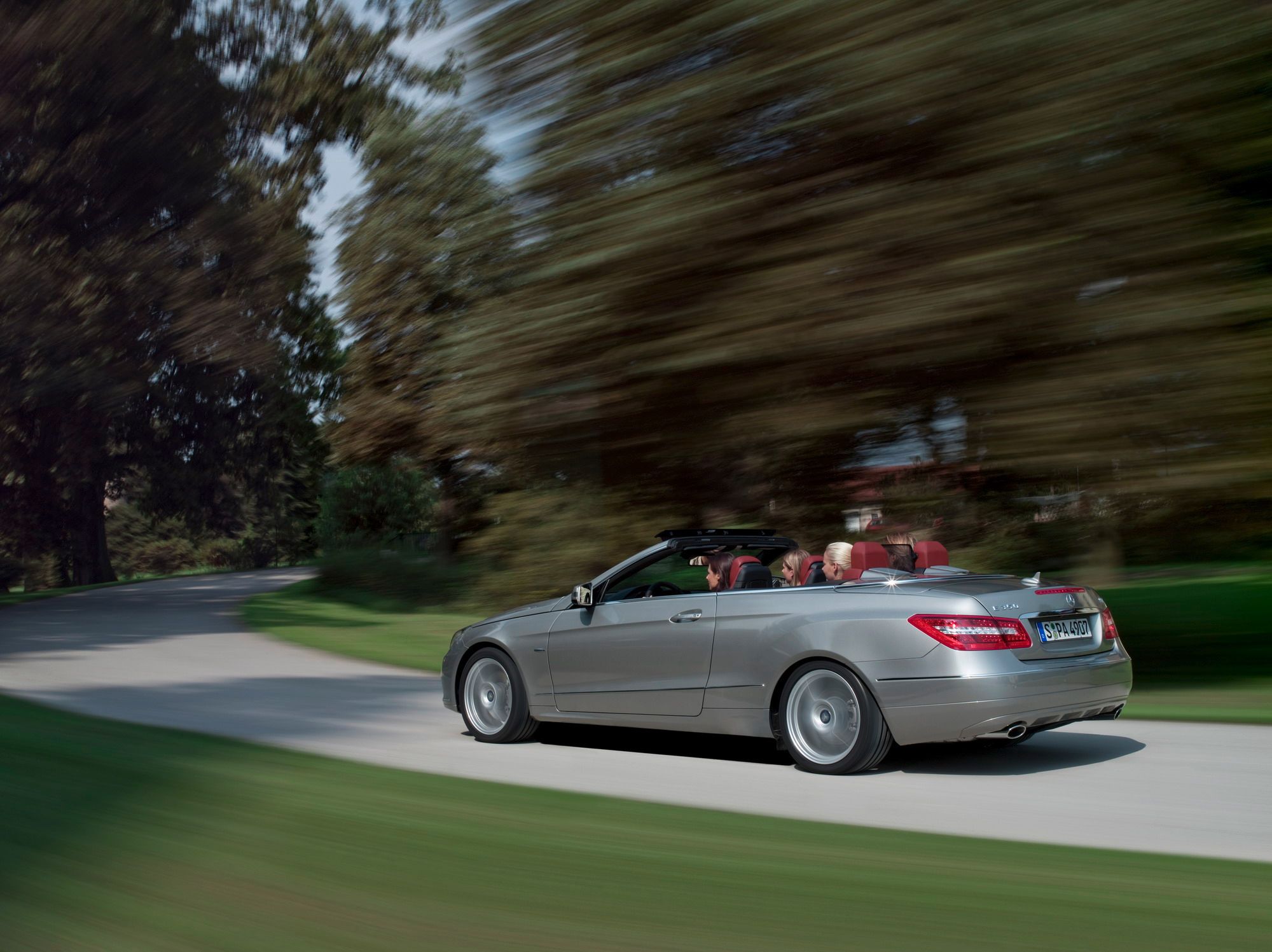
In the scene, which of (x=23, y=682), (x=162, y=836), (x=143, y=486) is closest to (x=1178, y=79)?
(x=162, y=836)

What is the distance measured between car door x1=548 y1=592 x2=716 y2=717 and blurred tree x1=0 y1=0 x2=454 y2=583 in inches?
472

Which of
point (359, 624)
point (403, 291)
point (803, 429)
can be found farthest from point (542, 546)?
point (803, 429)

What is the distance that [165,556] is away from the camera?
3184 inches

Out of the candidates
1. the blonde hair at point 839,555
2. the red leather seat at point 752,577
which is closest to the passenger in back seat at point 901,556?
the blonde hair at point 839,555

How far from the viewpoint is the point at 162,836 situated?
5637 millimetres

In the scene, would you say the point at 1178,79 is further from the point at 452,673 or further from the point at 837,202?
the point at 452,673

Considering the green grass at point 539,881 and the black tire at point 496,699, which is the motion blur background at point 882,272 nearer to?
the black tire at point 496,699

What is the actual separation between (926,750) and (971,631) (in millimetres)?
1710

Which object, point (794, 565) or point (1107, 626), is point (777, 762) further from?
point (1107, 626)

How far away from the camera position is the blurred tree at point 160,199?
25.0 m

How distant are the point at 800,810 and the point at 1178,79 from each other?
20.4 feet

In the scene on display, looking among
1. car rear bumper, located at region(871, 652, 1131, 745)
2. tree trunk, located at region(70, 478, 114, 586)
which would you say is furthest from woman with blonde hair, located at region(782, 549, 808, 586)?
tree trunk, located at region(70, 478, 114, 586)

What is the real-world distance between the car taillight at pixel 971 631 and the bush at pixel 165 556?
261 ft

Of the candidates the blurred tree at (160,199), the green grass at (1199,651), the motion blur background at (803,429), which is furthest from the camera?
the blurred tree at (160,199)
